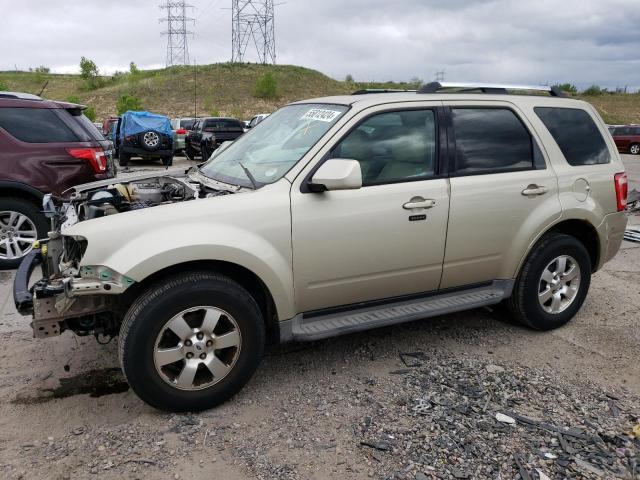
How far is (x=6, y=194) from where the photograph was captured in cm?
595

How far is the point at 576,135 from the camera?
4410mm

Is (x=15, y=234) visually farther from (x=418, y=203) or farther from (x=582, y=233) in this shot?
(x=582, y=233)

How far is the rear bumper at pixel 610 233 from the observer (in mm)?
4461

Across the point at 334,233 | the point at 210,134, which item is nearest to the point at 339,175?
the point at 334,233

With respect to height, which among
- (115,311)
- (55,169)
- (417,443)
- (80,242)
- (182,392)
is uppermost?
(55,169)

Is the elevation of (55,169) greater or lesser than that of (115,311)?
greater

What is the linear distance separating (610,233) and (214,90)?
5727 centimetres

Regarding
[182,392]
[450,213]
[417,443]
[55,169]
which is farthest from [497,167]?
[55,169]

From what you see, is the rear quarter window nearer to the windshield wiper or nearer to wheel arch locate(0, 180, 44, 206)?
the windshield wiper

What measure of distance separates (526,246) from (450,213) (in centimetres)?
81

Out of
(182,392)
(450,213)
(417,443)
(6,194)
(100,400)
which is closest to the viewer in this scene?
(417,443)

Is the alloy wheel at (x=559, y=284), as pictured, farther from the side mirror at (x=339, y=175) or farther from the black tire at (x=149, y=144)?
the black tire at (x=149, y=144)

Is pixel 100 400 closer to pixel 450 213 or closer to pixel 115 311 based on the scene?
pixel 115 311

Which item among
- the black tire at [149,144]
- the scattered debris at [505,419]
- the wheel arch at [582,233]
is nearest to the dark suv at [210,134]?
the black tire at [149,144]
